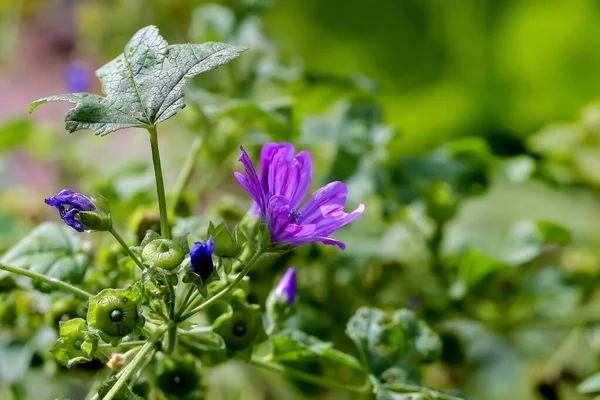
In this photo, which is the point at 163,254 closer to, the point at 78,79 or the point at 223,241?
the point at 223,241

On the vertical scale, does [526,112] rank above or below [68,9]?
below

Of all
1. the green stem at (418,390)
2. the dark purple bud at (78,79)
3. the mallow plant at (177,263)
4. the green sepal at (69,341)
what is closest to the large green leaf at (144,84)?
the mallow plant at (177,263)

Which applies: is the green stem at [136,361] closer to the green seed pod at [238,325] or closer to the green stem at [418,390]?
the green seed pod at [238,325]

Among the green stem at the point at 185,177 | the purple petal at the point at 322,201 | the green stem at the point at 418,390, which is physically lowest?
the green stem at the point at 418,390

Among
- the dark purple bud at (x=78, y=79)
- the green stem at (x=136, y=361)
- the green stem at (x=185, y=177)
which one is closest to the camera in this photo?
the green stem at (x=136, y=361)

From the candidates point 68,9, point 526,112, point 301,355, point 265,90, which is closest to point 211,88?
point 265,90

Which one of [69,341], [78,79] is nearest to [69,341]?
[69,341]

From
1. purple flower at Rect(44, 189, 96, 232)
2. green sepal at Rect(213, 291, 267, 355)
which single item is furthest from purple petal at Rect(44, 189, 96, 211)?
green sepal at Rect(213, 291, 267, 355)

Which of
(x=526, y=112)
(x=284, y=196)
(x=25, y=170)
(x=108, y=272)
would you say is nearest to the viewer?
(x=284, y=196)

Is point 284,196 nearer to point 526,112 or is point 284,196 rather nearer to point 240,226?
point 240,226

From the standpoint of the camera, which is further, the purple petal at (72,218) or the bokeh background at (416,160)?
the bokeh background at (416,160)
